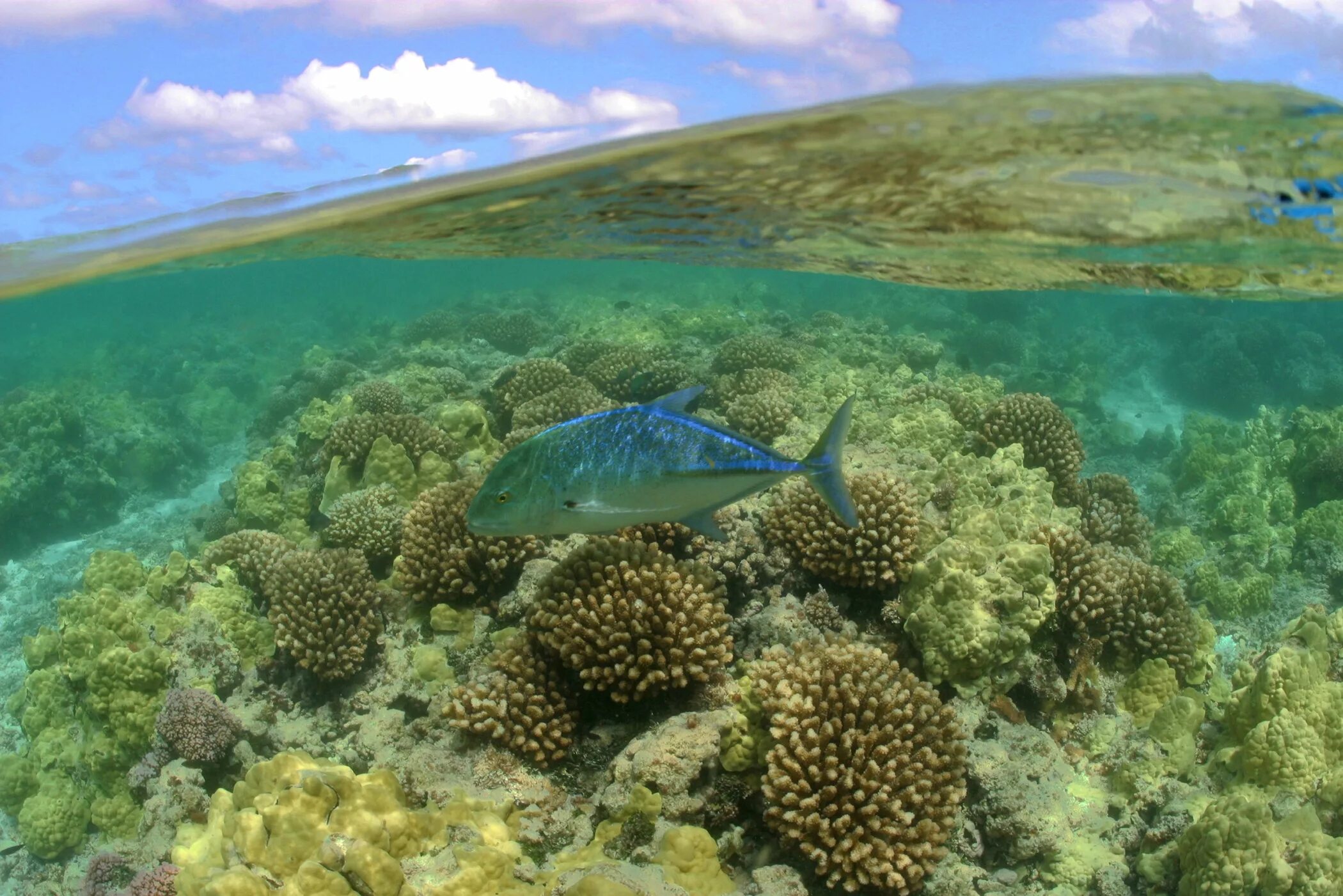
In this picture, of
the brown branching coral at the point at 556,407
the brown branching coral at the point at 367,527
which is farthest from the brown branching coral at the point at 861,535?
the brown branching coral at the point at 556,407

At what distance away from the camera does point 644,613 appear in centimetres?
450

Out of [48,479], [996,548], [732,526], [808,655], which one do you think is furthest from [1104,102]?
[48,479]

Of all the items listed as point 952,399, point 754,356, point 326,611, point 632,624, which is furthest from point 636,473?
point 754,356

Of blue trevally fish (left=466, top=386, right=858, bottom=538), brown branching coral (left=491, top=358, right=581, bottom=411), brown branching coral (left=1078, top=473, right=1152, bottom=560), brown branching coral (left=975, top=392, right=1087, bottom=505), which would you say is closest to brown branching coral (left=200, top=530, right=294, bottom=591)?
brown branching coral (left=491, top=358, right=581, bottom=411)

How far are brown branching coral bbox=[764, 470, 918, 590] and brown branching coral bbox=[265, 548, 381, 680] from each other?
3.37 meters

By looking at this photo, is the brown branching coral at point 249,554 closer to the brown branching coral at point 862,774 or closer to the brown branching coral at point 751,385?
the brown branching coral at point 862,774

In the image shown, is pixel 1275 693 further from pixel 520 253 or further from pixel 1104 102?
pixel 520 253

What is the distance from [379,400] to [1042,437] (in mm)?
8709

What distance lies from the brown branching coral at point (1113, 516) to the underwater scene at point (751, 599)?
6 centimetres

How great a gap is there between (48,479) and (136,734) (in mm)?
14986

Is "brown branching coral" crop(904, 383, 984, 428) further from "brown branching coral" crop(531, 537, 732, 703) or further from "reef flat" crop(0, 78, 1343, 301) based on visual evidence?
"brown branching coral" crop(531, 537, 732, 703)

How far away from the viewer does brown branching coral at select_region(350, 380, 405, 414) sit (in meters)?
10.3

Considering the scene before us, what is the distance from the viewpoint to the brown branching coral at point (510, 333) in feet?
57.3

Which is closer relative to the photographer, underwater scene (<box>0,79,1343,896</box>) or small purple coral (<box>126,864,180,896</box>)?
underwater scene (<box>0,79,1343,896</box>)
